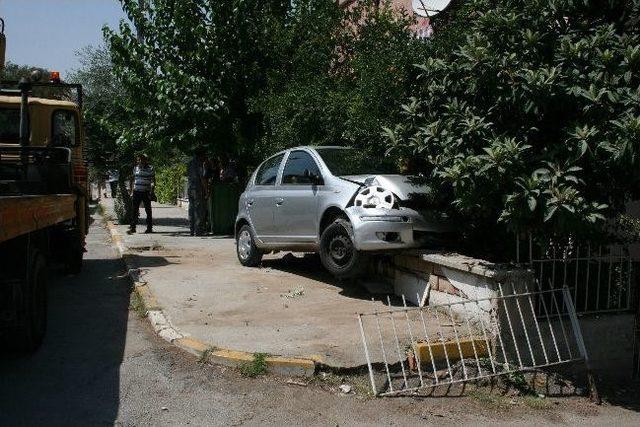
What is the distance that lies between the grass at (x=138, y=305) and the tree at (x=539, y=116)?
3246 millimetres

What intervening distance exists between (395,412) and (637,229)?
10.4ft

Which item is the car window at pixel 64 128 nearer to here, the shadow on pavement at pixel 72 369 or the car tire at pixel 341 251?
the shadow on pavement at pixel 72 369

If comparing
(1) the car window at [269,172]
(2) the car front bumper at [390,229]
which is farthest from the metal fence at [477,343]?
(1) the car window at [269,172]

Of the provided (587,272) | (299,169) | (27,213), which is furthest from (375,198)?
(27,213)

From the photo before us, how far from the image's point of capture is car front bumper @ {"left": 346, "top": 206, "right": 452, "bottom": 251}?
22.1 ft

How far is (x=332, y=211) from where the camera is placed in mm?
7594

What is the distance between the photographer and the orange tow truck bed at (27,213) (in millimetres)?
4193

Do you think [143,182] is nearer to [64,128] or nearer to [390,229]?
[64,128]

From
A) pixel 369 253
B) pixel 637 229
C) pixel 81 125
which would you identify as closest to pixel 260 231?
pixel 369 253

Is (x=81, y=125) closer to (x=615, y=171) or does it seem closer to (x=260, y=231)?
(x=260, y=231)

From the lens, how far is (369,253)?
6965 millimetres

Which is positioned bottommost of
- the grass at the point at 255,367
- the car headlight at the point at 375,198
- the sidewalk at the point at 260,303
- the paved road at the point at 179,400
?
the paved road at the point at 179,400

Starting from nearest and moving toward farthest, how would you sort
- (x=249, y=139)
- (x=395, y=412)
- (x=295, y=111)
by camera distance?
(x=395, y=412)
(x=295, y=111)
(x=249, y=139)

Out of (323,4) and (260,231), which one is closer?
(260,231)
